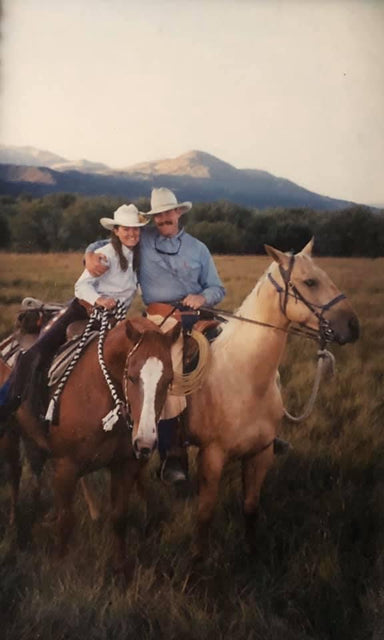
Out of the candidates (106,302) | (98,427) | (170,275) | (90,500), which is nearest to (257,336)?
(170,275)

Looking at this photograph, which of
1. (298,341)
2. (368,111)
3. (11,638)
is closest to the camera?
(11,638)

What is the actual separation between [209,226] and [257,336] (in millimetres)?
538

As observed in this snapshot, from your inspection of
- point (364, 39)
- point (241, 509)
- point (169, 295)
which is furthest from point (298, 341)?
point (364, 39)

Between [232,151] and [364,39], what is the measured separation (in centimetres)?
78

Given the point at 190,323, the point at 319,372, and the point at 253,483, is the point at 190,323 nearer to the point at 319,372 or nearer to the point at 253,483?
the point at 319,372

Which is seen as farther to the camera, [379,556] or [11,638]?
[379,556]

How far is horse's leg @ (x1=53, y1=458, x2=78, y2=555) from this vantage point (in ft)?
8.79

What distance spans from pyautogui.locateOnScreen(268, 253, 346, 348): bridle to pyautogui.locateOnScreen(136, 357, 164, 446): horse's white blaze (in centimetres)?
66

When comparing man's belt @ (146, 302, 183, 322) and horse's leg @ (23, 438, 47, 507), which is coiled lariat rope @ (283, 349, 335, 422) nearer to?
man's belt @ (146, 302, 183, 322)

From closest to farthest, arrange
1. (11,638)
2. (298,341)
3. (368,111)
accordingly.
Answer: (11,638) < (298,341) < (368,111)

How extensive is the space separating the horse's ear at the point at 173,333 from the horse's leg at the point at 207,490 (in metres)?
0.61

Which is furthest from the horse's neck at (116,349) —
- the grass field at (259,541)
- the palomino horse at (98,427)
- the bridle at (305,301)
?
the bridle at (305,301)

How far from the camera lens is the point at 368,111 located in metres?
2.92

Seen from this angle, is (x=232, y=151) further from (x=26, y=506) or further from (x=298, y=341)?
(x=26, y=506)
